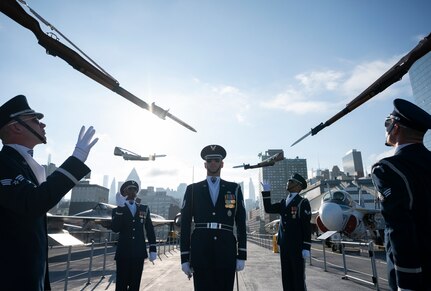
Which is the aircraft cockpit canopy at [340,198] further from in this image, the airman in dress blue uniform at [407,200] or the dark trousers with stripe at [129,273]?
the airman in dress blue uniform at [407,200]

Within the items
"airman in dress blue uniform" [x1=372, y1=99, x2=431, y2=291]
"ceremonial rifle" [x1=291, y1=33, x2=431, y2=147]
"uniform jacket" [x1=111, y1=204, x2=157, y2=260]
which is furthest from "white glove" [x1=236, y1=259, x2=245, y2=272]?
"ceremonial rifle" [x1=291, y1=33, x2=431, y2=147]

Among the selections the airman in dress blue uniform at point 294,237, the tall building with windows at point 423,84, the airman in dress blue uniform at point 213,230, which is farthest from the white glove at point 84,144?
the tall building with windows at point 423,84

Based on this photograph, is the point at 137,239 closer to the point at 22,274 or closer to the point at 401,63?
the point at 22,274

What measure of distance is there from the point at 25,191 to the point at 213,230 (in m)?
2.50

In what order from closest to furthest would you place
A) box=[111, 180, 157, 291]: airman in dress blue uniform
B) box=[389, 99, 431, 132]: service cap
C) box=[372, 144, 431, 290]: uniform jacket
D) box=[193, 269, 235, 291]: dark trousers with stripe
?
box=[372, 144, 431, 290]: uniform jacket
box=[389, 99, 431, 132]: service cap
box=[193, 269, 235, 291]: dark trousers with stripe
box=[111, 180, 157, 291]: airman in dress blue uniform

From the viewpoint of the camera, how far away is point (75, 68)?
3.50 metres

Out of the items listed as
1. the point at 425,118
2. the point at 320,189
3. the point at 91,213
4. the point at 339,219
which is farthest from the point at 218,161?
the point at 320,189

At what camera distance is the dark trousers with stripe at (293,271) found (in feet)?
16.7

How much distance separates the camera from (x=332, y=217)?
14.9m

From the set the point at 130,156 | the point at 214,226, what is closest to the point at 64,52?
the point at 214,226

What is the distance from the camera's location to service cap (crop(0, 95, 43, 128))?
237 cm

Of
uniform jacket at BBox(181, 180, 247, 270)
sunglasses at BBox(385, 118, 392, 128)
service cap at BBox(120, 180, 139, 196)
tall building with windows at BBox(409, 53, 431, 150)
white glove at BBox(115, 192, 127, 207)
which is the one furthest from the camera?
tall building with windows at BBox(409, 53, 431, 150)

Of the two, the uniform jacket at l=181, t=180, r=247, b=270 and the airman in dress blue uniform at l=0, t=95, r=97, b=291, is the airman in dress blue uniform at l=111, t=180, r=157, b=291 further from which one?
the airman in dress blue uniform at l=0, t=95, r=97, b=291

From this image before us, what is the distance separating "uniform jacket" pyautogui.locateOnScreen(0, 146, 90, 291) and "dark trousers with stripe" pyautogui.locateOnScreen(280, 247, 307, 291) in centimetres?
437
